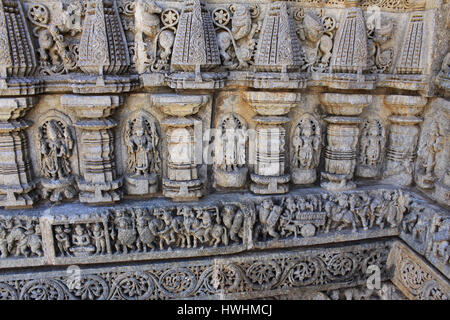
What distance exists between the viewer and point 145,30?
3.63 meters

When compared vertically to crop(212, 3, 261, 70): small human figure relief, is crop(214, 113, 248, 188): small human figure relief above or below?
below

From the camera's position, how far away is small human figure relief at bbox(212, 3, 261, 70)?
3740 mm

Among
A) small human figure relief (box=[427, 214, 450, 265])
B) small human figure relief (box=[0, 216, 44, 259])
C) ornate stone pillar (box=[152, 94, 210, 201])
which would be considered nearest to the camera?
small human figure relief (box=[427, 214, 450, 265])

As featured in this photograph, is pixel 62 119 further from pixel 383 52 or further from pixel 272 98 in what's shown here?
pixel 383 52

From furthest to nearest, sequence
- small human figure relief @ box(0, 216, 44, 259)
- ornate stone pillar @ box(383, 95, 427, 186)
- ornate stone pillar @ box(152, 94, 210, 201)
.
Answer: ornate stone pillar @ box(383, 95, 427, 186) < ornate stone pillar @ box(152, 94, 210, 201) < small human figure relief @ box(0, 216, 44, 259)

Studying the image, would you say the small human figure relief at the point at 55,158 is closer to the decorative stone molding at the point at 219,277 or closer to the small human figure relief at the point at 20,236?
the small human figure relief at the point at 20,236

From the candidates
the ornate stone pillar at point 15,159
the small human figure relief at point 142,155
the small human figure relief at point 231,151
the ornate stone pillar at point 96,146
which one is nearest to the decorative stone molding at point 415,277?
the small human figure relief at point 231,151

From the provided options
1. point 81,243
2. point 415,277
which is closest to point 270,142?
point 415,277

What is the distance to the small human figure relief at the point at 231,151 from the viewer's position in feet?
13.1

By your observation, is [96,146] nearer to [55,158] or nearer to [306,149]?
[55,158]

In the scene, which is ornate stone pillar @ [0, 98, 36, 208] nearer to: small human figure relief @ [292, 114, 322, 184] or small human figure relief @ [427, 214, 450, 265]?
small human figure relief @ [292, 114, 322, 184]

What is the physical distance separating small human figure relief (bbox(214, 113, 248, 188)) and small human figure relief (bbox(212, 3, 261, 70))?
0.62 meters

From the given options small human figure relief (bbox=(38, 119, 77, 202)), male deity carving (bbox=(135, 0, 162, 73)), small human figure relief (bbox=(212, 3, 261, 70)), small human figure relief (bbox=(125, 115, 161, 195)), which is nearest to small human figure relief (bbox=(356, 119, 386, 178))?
small human figure relief (bbox=(212, 3, 261, 70))

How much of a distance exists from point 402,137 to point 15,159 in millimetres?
4450
